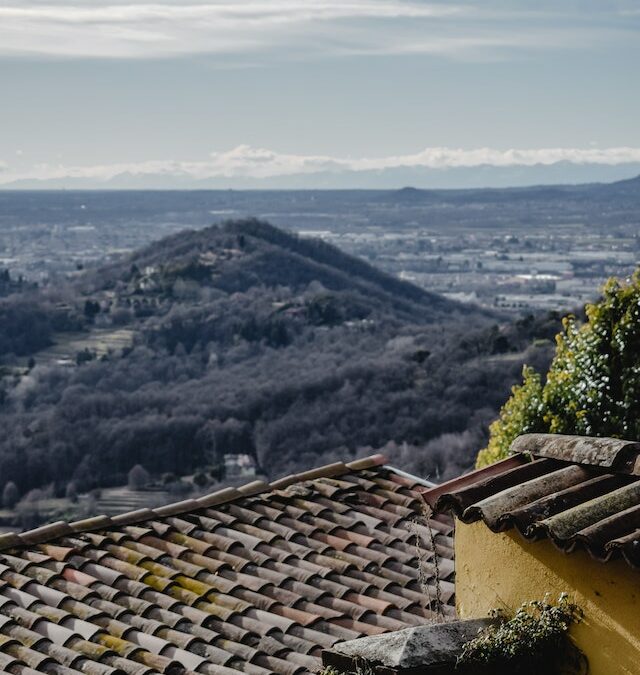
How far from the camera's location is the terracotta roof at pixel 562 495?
436cm

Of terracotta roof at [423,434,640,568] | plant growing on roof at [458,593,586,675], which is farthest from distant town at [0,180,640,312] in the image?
plant growing on roof at [458,593,586,675]

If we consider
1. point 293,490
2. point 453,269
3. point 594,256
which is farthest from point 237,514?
point 453,269

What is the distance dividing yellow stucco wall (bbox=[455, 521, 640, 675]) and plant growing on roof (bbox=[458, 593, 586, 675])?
0.04 m

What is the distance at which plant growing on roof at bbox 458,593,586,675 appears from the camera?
4453 millimetres

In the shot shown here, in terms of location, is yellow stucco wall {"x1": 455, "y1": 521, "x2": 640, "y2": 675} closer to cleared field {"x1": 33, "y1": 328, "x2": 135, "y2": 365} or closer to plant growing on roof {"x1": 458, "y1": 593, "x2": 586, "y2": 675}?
plant growing on roof {"x1": 458, "y1": 593, "x2": 586, "y2": 675}

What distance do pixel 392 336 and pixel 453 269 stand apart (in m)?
68.2

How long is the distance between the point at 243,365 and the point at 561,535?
77.0 m

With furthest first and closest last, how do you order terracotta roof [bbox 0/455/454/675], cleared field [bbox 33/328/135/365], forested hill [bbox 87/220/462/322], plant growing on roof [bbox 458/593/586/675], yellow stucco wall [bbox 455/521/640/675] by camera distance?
forested hill [bbox 87/220/462/322], cleared field [bbox 33/328/135/365], terracotta roof [bbox 0/455/454/675], plant growing on roof [bbox 458/593/586/675], yellow stucco wall [bbox 455/521/640/675]

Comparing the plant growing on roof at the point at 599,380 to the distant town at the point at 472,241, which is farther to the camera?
the distant town at the point at 472,241

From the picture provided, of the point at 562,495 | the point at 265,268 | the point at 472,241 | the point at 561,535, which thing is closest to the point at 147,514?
the point at 562,495

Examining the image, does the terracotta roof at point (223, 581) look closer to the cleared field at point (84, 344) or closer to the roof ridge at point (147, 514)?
the roof ridge at point (147, 514)

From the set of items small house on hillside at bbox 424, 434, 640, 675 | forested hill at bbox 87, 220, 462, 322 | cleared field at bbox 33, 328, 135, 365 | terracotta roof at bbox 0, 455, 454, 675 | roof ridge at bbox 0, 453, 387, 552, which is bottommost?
cleared field at bbox 33, 328, 135, 365

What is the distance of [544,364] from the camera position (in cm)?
5109

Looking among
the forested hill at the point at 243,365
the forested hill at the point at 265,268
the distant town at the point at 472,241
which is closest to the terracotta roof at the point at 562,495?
the forested hill at the point at 243,365
